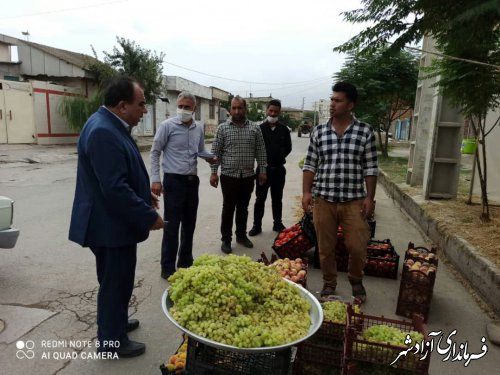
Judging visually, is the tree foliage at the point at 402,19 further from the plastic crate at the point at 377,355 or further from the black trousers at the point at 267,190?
the black trousers at the point at 267,190

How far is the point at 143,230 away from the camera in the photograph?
107 inches

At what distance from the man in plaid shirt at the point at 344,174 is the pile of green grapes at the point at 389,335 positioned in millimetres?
1177

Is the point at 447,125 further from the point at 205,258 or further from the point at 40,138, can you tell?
the point at 40,138

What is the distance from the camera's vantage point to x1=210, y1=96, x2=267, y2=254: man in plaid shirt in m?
5.16

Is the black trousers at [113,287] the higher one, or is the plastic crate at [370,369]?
the black trousers at [113,287]

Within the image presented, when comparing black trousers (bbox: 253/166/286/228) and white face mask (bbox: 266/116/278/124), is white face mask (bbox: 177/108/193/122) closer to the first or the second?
white face mask (bbox: 266/116/278/124)

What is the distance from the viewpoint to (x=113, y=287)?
9.05ft

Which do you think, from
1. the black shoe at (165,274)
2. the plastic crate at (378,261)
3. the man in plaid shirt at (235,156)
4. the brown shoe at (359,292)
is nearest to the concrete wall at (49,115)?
the man in plaid shirt at (235,156)

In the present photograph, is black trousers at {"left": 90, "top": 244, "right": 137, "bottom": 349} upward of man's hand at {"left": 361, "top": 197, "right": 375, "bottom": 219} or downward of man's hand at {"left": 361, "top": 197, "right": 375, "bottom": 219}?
downward

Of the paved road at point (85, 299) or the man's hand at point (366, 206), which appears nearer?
the paved road at point (85, 299)

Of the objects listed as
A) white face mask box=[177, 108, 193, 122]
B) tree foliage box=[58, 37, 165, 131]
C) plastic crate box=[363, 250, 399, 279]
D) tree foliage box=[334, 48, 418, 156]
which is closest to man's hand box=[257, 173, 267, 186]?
white face mask box=[177, 108, 193, 122]

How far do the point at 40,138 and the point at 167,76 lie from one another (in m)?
12.8

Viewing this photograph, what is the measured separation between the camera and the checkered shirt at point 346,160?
368 centimetres

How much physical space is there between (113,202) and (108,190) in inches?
3.5
